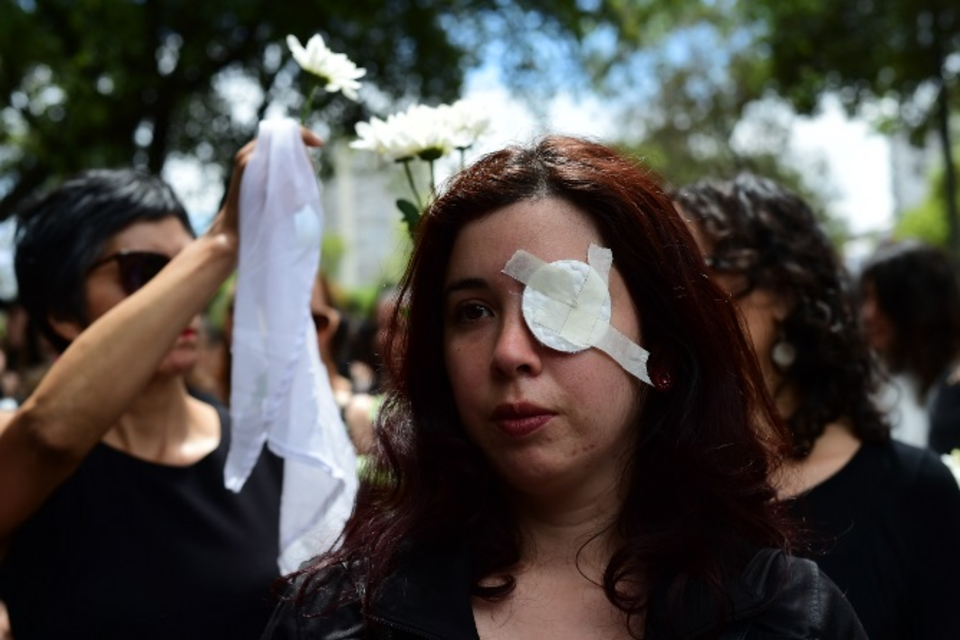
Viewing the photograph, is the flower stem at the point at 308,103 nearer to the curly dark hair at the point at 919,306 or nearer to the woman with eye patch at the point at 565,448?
the woman with eye patch at the point at 565,448

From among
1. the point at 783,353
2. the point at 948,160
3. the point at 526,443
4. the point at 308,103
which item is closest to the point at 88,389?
the point at 308,103

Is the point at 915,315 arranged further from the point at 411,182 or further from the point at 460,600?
the point at 460,600

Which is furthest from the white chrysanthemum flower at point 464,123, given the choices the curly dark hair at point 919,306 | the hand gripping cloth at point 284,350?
the curly dark hair at point 919,306

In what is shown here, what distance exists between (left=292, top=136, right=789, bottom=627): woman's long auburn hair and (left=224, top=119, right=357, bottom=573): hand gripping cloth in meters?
0.56

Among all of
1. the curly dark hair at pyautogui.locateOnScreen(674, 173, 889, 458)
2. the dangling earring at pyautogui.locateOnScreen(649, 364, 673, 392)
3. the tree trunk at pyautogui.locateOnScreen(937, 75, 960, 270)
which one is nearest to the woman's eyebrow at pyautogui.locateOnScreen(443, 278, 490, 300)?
the dangling earring at pyautogui.locateOnScreen(649, 364, 673, 392)

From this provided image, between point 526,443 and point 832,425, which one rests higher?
point 526,443

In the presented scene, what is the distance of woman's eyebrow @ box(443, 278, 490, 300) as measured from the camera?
1.87m

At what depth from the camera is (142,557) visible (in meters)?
2.66

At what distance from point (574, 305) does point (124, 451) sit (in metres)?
1.48

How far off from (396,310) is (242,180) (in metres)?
0.67

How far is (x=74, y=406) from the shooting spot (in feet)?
7.89

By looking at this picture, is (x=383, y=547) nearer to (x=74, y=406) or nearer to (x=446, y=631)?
(x=446, y=631)

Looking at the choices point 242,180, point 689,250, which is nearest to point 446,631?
point 689,250

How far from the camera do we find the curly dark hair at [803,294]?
9.42 feet
